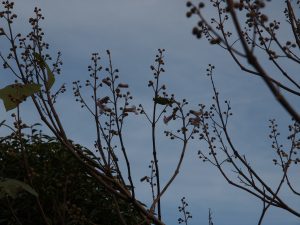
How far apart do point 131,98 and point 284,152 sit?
1.87 m

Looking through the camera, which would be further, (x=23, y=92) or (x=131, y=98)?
(x=131, y=98)

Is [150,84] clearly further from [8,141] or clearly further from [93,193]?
[8,141]

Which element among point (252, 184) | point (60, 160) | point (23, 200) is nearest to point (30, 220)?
point (23, 200)

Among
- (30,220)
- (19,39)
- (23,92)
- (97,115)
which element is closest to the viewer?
(23,92)

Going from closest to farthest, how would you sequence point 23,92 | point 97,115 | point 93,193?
point 23,92
point 97,115
point 93,193

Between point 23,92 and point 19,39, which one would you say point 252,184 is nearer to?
point 23,92

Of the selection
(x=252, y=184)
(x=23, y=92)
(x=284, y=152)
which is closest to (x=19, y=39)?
(x=23, y=92)

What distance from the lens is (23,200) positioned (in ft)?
13.9

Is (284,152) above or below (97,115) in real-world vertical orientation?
above

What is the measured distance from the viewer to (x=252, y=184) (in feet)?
12.1

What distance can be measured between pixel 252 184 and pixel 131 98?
1.21 m

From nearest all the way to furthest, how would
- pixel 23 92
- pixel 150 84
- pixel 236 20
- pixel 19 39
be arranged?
pixel 236 20 → pixel 23 92 → pixel 150 84 → pixel 19 39

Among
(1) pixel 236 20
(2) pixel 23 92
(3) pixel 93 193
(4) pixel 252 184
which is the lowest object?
(1) pixel 236 20

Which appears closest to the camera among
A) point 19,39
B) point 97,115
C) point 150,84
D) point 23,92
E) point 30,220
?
point 23,92
